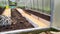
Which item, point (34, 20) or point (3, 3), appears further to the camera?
point (34, 20)

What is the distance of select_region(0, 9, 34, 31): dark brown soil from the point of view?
1293 millimetres

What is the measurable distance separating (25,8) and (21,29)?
224mm

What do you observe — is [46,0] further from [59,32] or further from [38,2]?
[59,32]

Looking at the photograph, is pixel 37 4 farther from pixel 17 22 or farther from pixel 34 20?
pixel 17 22

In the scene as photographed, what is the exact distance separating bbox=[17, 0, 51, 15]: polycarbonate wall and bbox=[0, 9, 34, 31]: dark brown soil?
0.11 metres

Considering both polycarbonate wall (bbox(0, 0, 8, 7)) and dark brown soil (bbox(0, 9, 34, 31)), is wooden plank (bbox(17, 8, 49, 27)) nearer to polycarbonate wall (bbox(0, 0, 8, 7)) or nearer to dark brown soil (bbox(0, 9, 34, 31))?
dark brown soil (bbox(0, 9, 34, 31))

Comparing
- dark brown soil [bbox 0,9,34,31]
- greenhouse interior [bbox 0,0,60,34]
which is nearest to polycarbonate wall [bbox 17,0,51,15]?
greenhouse interior [bbox 0,0,60,34]

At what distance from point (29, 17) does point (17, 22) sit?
143mm

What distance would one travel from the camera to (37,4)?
4.59ft

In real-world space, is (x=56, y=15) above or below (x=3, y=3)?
below

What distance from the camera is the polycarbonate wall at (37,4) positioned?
1317 mm

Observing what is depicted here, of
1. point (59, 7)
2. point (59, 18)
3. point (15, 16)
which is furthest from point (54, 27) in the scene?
point (15, 16)

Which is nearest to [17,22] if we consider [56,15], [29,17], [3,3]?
[29,17]

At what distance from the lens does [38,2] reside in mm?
1396
